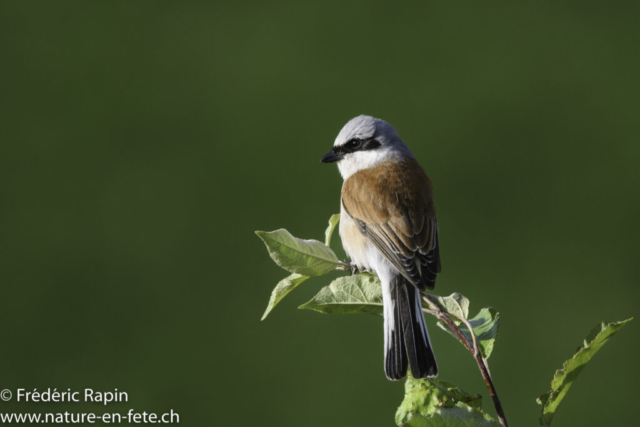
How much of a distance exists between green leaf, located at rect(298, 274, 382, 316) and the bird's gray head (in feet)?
2.16

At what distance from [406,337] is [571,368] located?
416 millimetres

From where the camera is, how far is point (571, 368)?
0.99 meters

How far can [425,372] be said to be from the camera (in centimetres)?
127

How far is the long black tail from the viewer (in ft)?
4.22

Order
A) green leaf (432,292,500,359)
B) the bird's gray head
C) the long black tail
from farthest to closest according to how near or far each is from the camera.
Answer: the bird's gray head < the long black tail < green leaf (432,292,500,359)

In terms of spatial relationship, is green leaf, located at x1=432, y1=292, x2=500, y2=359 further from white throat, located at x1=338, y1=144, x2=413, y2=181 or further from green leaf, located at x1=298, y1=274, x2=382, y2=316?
white throat, located at x1=338, y1=144, x2=413, y2=181

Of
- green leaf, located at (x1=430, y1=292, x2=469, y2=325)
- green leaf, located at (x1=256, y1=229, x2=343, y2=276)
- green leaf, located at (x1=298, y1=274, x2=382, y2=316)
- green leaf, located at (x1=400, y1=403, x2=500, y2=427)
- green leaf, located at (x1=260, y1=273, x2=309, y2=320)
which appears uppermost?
green leaf, located at (x1=256, y1=229, x2=343, y2=276)

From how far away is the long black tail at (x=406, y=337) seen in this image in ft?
4.22

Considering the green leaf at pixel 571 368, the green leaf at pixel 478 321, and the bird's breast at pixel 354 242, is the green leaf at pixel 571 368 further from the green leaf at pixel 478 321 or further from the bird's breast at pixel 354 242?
the bird's breast at pixel 354 242

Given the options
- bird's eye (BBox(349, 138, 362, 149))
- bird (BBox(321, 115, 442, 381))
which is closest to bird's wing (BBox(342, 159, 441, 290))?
bird (BBox(321, 115, 442, 381))

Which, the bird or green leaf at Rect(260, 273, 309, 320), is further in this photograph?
the bird

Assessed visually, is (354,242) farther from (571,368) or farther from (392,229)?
(571,368)

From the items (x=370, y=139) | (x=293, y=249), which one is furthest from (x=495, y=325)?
(x=370, y=139)

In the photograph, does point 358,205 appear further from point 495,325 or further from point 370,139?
point 495,325
